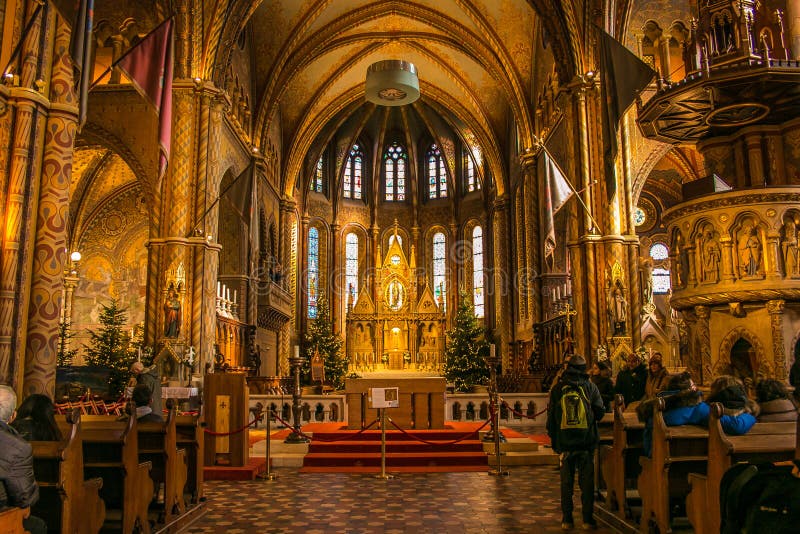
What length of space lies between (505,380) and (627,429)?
15.6 m

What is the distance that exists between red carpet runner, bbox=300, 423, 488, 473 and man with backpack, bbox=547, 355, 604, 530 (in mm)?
4010

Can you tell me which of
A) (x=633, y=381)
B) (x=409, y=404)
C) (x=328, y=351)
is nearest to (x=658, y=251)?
(x=328, y=351)

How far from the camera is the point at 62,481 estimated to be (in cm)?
493

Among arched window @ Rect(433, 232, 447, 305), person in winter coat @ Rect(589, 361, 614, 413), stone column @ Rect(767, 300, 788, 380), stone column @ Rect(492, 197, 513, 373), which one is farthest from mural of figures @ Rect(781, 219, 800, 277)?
arched window @ Rect(433, 232, 447, 305)

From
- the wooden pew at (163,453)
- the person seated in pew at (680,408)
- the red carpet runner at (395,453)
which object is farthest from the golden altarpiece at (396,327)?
the person seated in pew at (680,408)

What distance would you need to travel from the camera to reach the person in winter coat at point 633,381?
9852 millimetres

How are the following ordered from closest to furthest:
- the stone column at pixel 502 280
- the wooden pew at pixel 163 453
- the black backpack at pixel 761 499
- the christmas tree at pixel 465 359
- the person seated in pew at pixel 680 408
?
the black backpack at pixel 761 499 < the person seated in pew at pixel 680 408 < the wooden pew at pixel 163 453 < the christmas tree at pixel 465 359 < the stone column at pixel 502 280

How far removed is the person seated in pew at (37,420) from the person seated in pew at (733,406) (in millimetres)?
5061

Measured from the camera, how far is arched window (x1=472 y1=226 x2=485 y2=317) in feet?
112

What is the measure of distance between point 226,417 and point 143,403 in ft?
8.21

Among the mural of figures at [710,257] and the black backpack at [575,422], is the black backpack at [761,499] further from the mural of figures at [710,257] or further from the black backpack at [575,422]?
the mural of figures at [710,257]

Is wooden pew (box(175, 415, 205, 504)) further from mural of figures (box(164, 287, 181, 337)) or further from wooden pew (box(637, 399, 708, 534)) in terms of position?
mural of figures (box(164, 287, 181, 337))

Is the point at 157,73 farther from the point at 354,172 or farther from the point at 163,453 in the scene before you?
the point at 354,172

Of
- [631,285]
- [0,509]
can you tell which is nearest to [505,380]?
[631,285]
